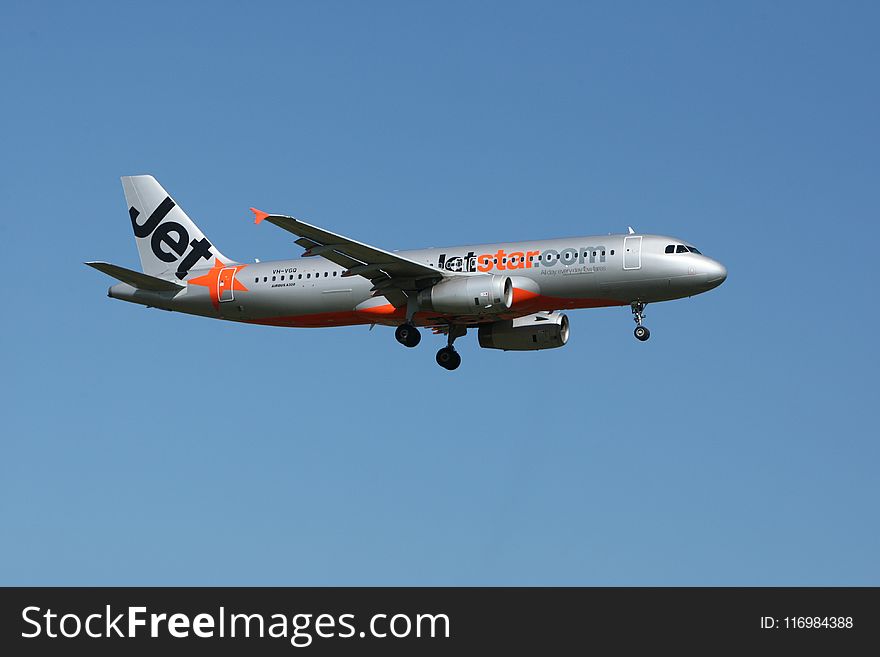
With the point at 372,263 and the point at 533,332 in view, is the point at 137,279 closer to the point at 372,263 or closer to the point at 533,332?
the point at 372,263

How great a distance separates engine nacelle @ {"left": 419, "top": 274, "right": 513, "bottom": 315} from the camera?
62375mm

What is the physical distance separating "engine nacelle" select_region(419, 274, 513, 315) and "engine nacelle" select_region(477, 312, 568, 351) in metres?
4.88

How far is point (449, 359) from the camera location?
226 ft

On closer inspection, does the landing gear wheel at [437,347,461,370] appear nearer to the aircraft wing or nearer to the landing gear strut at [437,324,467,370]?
the landing gear strut at [437,324,467,370]

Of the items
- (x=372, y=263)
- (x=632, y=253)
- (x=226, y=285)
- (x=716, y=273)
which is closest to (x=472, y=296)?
(x=372, y=263)

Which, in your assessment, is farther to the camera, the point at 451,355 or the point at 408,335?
the point at 451,355

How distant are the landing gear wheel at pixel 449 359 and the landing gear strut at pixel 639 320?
899cm

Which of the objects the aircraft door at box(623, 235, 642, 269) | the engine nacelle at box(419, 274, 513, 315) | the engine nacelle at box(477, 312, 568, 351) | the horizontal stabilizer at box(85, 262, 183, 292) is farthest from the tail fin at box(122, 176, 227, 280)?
the aircraft door at box(623, 235, 642, 269)

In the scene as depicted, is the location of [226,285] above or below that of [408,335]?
above

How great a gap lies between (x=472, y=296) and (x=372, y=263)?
4289 mm

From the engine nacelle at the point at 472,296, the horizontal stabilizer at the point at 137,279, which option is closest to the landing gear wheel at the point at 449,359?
the engine nacelle at the point at 472,296

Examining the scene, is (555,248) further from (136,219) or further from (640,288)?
(136,219)

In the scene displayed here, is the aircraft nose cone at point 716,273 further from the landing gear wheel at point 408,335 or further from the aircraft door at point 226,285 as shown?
the aircraft door at point 226,285
